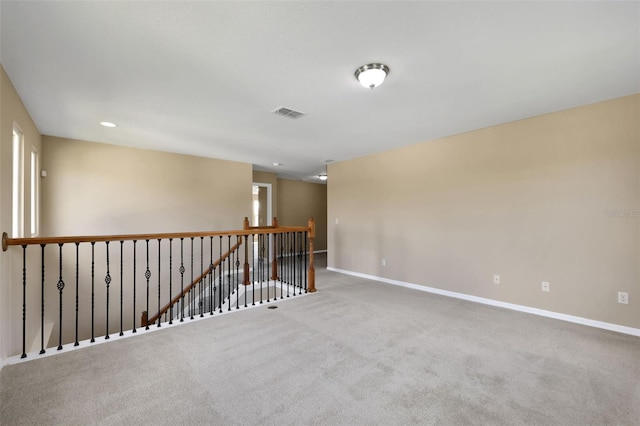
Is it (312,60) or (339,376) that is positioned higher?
(312,60)

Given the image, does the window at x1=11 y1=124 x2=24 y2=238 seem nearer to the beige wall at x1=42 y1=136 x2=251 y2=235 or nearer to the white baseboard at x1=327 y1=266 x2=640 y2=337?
the beige wall at x1=42 y1=136 x2=251 y2=235

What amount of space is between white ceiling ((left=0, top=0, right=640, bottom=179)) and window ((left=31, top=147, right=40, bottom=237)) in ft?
1.97

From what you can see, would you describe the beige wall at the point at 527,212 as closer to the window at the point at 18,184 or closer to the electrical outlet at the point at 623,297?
the electrical outlet at the point at 623,297

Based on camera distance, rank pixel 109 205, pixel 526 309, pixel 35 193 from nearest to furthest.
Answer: pixel 526 309
pixel 35 193
pixel 109 205

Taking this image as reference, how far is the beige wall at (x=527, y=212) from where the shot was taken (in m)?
2.93

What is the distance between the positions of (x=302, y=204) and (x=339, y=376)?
23.6 ft

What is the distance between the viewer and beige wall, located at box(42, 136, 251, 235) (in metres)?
4.35

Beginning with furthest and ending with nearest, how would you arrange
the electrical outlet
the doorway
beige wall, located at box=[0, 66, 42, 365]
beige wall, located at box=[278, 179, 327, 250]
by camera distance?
beige wall, located at box=[278, 179, 327, 250], the doorway, the electrical outlet, beige wall, located at box=[0, 66, 42, 365]

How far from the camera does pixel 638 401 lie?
1.80 metres

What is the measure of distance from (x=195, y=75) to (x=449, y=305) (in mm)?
4154

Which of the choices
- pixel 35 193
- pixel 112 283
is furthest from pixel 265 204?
pixel 35 193

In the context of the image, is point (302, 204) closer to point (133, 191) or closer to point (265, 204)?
point (265, 204)

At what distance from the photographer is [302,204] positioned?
9.04m

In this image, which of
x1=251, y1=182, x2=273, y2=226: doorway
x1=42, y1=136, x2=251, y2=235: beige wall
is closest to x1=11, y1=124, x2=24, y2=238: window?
x1=42, y1=136, x2=251, y2=235: beige wall
